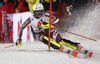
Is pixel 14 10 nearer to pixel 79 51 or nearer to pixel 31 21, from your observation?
pixel 31 21

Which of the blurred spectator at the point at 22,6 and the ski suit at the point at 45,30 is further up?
the blurred spectator at the point at 22,6

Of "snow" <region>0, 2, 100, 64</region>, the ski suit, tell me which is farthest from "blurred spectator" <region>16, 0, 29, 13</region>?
the ski suit

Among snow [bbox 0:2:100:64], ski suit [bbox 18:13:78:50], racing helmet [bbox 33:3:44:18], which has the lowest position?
snow [bbox 0:2:100:64]

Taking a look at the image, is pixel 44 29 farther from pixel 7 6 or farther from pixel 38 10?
pixel 7 6

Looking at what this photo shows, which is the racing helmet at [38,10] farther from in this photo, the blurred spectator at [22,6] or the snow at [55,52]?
the blurred spectator at [22,6]

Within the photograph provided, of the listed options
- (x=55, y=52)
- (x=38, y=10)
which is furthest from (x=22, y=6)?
(x=55, y=52)

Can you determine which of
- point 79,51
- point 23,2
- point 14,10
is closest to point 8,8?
point 14,10

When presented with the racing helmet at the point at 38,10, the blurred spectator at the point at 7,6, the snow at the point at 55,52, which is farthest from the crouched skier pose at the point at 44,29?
the blurred spectator at the point at 7,6

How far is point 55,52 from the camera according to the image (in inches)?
140

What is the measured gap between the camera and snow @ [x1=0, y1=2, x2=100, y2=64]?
2.87 m

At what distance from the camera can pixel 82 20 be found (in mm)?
4926

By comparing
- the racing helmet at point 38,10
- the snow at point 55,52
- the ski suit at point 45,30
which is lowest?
the snow at point 55,52

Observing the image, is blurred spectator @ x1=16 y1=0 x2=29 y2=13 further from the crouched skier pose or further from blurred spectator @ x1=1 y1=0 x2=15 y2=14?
the crouched skier pose

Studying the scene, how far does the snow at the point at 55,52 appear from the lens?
287cm
